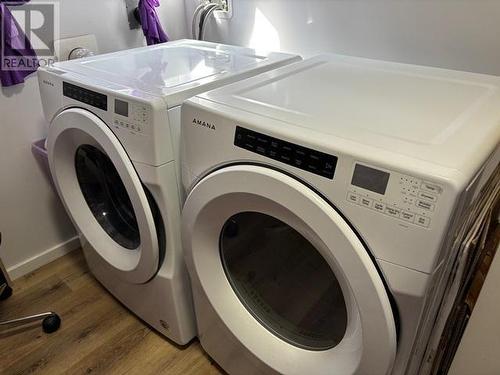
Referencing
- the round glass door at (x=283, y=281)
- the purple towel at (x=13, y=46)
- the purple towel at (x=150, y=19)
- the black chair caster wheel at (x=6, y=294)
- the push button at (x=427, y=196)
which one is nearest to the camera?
the push button at (x=427, y=196)

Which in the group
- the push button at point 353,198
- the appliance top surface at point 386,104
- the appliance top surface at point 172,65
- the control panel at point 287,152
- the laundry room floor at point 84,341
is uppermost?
the appliance top surface at point 386,104

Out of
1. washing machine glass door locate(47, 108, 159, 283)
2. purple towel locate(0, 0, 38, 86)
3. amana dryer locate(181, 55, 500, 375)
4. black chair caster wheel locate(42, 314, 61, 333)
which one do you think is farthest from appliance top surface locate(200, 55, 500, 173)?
black chair caster wheel locate(42, 314, 61, 333)

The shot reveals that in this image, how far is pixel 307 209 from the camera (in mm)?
684

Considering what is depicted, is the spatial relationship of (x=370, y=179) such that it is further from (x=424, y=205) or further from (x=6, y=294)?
(x=6, y=294)

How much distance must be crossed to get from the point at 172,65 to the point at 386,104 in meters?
0.69

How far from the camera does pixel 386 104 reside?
817 millimetres

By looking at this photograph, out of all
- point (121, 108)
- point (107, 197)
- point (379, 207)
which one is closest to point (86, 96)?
point (121, 108)

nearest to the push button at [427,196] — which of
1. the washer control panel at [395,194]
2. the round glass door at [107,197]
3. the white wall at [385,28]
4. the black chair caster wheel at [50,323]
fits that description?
the washer control panel at [395,194]

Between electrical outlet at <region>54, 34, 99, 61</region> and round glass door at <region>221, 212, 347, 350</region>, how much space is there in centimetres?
104

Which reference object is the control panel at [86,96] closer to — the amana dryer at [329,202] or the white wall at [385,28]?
the amana dryer at [329,202]

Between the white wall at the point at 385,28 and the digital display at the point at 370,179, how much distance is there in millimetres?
718

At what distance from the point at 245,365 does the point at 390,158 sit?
29.9 inches

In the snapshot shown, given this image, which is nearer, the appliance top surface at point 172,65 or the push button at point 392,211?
the push button at point 392,211

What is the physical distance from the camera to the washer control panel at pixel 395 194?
58 centimetres
